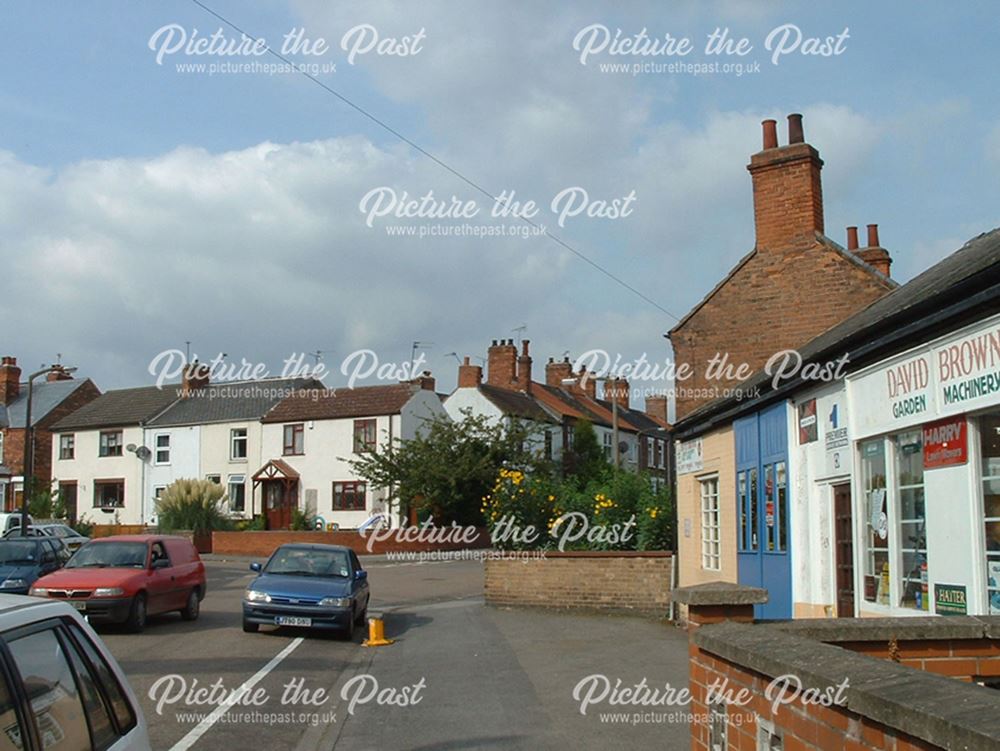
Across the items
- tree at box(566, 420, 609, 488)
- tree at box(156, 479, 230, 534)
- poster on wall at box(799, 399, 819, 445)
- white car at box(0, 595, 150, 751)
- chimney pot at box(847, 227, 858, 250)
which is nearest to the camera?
white car at box(0, 595, 150, 751)

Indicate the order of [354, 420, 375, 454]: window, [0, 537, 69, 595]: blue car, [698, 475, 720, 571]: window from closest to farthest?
[698, 475, 720, 571]: window → [0, 537, 69, 595]: blue car → [354, 420, 375, 454]: window

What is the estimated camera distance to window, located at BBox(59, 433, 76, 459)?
5969 cm

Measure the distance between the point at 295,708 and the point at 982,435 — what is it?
7211 mm

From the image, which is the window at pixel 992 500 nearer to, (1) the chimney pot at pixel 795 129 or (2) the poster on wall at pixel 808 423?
(2) the poster on wall at pixel 808 423

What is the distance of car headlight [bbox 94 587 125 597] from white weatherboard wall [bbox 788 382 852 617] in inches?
400

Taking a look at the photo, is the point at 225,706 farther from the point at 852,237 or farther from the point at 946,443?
the point at 852,237

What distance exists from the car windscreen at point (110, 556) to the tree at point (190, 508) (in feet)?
89.9

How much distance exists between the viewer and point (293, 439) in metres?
52.8

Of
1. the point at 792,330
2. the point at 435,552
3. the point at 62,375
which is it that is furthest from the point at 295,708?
the point at 62,375

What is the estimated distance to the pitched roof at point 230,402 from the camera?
55125mm

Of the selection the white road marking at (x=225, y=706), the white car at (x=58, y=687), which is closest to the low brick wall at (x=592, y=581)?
the white road marking at (x=225, y=706)

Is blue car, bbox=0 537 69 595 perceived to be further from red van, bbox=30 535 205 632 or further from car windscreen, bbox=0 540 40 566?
red van, bbox=30 535 205 632

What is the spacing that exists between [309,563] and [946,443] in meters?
12.5

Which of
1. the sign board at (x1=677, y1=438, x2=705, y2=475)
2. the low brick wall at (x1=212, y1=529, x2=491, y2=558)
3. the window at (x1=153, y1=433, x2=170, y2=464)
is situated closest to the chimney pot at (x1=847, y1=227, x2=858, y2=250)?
the sign board at (x1=677, y1=438, x2=705, y2=475)
